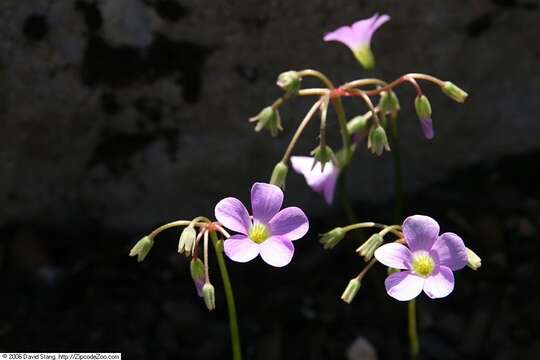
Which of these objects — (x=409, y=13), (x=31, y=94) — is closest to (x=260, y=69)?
(x=409, y=13)

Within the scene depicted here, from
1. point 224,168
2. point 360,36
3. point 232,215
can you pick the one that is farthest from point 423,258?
point 224,168

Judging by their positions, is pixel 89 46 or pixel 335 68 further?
pixel 335 68

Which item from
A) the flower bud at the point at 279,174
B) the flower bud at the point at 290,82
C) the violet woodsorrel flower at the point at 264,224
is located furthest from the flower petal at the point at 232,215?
the flower bud at the point at 290,82

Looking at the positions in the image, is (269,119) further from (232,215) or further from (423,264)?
(423,264)

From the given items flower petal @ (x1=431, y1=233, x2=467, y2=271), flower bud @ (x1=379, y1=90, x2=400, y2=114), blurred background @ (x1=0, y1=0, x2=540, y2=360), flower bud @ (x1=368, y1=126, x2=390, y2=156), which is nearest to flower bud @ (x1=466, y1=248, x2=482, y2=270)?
flower petal @ (x1=431, y1=233, x2=467, y2=271)

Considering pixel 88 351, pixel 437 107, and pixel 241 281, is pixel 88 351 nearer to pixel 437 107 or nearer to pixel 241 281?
pixel 241 281

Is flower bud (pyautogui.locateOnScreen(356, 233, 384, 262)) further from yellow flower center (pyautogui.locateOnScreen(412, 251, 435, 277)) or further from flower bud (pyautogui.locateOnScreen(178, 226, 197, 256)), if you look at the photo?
flower bud (pyautogui.locateOnScreen(178, 226, 197, 256))

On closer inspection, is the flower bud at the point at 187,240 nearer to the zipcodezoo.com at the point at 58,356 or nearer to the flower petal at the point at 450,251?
the flower petal at the point at 450,251
